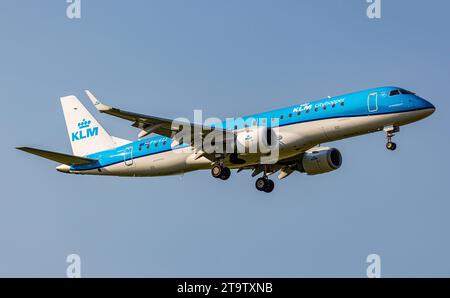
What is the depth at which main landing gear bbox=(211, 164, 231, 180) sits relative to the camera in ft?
154

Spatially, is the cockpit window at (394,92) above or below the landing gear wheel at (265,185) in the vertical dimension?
above

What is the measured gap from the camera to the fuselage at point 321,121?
43.1 meters

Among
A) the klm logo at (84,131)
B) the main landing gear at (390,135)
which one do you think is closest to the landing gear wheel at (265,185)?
the main landing gear at (390,135)

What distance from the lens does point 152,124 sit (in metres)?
44.4

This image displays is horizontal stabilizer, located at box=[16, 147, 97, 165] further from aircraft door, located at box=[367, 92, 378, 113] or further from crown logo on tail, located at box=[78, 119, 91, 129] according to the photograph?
aircraft door, located at box=[367, 92, 378, 113]

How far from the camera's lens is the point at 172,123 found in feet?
145

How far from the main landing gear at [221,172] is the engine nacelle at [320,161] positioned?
5.21 m

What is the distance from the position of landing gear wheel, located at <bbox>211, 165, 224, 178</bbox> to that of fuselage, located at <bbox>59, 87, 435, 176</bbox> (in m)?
0.51

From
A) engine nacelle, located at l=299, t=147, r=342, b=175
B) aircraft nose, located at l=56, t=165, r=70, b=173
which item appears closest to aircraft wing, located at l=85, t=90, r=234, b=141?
engine nacelle, located at l=299, t=147, r=342, b=175

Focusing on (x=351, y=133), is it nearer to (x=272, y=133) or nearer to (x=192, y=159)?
(x=272, y=133)

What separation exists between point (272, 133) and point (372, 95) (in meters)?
5.53

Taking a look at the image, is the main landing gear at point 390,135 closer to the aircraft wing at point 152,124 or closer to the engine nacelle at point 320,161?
the engine nacelle at point 320,161
